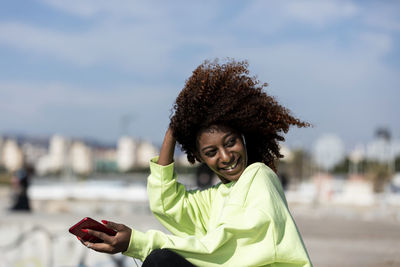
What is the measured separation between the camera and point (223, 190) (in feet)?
9.20

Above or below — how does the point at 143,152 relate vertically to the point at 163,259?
above

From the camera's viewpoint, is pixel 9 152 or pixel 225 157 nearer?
pixel 225 157

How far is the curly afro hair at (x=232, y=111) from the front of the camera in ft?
8.89

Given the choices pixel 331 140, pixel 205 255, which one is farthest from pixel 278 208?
pixel 331 140

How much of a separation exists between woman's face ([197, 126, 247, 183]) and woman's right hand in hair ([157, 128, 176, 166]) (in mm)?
230

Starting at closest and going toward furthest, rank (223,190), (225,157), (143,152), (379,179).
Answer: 1. (225,157)
2. (223,190)
3. (379,179)
4. (143,152)

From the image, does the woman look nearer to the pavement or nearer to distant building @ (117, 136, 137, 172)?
the pavement

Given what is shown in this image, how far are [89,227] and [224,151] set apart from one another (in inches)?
28.7

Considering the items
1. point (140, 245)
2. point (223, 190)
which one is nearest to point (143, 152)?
point (223, 190)

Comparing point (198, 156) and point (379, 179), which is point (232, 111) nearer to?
point (198, 156)

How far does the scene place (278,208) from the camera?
235 centimetres

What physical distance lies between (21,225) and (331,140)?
23455 mm

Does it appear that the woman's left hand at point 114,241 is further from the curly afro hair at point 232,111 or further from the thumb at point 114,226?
the curly afro hair at point 232,111

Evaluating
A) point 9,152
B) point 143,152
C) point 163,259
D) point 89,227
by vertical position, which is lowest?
point 163,259
